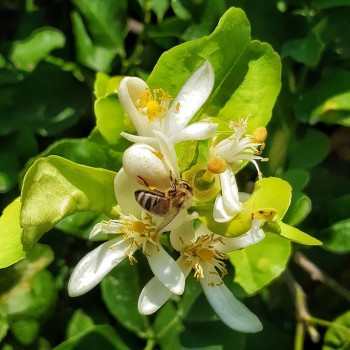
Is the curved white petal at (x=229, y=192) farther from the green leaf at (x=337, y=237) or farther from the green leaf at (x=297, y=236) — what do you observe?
the green leaf at (x=337, y=237)

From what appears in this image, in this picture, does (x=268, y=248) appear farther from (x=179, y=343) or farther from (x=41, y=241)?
(x=41, y=241)

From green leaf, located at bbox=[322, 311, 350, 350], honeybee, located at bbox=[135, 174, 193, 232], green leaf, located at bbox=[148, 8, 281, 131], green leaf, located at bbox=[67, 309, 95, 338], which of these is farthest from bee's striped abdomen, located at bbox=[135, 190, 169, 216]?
green leaf, located at bbox=[322, 311, 350, 350]

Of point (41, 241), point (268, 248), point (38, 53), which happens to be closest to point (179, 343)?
point (268, 248)

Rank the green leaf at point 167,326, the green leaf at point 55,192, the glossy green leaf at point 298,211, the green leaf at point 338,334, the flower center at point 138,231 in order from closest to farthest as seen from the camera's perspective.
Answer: the green leaf at point 55,192
the flower center at point 138,231
the glossy green leaf at point 298,211
the green leaf at point 167,326
the green leaf at point 338,334

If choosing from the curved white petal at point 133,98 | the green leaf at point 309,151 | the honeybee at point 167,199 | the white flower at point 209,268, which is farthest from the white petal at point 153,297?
the green leaf at point 309,151

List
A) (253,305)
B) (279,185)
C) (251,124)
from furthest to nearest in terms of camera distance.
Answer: (253,305) → (251,124) → (279,185)

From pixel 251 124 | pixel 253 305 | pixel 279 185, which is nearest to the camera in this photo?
pixel 279 185
